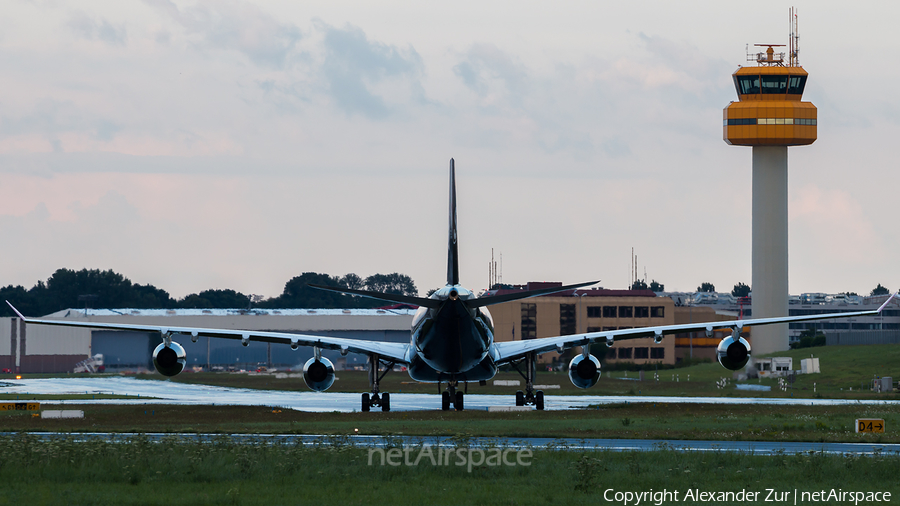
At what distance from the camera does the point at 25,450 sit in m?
25.6

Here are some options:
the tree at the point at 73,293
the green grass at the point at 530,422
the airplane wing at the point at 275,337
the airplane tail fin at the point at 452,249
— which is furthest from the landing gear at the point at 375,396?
the tree at the point at 73,293

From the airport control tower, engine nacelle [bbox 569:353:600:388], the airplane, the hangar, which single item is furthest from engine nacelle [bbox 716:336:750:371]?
the hangar

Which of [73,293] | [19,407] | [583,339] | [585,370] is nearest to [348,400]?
[585,370]

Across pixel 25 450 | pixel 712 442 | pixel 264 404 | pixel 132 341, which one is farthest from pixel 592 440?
pixel 132 341

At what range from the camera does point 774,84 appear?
122 metres

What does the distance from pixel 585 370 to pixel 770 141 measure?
3157 inches

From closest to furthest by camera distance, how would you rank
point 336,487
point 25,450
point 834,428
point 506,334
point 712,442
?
point 336,487 < point 25,450 < point 712,442 < point 834,428 < point 506,334

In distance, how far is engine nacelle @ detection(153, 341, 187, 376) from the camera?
45.8m

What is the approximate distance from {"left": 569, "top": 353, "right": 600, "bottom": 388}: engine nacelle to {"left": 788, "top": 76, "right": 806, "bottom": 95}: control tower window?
82.0m

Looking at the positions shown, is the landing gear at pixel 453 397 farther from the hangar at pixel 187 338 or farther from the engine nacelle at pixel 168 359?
the hangar at pixel 187 338

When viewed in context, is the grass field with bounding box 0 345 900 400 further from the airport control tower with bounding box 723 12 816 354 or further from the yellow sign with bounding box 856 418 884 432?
the yellow sign with bounding box 856 418 884 432

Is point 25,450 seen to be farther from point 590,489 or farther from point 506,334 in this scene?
point 506,334

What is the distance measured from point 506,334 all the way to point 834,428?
10343 centimetres

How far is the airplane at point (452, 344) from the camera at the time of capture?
139 feet
